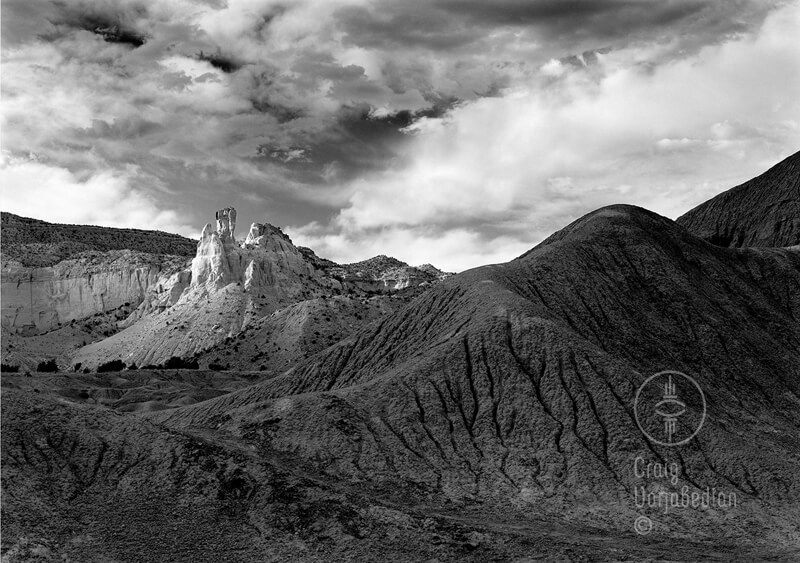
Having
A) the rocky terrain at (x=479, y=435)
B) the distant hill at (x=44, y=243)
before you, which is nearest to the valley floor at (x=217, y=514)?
the rocky terrain at (x=479, y=435)

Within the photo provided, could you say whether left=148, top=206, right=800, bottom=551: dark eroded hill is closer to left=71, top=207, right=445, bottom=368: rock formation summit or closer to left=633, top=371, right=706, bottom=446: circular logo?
left=633, top=371, right=706, bottom=446: circular logo

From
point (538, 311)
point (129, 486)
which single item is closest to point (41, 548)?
point (129, 486)

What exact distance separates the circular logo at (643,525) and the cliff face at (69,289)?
139877mm

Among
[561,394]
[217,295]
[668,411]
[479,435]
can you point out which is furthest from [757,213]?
[479,435]

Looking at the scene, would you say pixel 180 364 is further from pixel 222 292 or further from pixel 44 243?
pixel 44 243

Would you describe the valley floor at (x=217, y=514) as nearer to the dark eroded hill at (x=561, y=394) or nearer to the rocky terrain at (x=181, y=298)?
the dark eroded hill at (x=561, y=394)

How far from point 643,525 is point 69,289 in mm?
152653

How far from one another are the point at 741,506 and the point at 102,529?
33.8m

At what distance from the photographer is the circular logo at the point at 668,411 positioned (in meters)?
51.0

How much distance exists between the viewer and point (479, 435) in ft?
166

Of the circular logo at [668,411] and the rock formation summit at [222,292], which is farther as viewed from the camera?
the rock formation summit at [222,292]

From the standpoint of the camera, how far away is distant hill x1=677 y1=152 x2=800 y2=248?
127625 mm

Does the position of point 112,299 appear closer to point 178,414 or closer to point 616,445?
point 178,414

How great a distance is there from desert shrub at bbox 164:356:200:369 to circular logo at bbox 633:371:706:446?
237 ft
